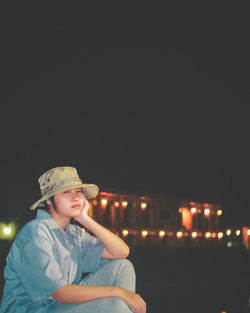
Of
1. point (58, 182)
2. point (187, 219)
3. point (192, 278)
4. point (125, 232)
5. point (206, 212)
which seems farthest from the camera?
point (206, 212)

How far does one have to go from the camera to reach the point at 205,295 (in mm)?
8070

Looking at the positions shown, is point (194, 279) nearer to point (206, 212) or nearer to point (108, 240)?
point (206, 212)

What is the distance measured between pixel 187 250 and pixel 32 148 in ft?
22.4

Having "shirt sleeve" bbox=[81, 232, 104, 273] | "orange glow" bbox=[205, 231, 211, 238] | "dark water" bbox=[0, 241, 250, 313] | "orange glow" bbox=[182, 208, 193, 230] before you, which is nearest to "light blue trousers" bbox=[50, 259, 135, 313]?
"shirt sleeve" bbox=[81, 232, 104, 273]

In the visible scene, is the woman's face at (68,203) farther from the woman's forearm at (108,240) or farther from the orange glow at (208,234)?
the orange glow at (208,234)

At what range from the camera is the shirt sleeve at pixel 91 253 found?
9.70 feet

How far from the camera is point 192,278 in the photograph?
1046 centimetres

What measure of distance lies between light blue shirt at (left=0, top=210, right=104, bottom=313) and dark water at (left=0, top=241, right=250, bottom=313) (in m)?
4.10

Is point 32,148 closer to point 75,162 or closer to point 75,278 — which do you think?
point 75,162

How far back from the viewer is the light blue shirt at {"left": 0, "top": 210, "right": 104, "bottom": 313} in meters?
2.22

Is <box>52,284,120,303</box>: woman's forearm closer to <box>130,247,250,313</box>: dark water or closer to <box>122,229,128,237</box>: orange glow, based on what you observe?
<box>130,247,250,313</box>: dark water

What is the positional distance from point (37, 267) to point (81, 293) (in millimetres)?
304

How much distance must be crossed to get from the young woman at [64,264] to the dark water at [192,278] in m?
3.75

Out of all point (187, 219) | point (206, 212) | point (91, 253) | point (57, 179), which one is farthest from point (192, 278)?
point (57, 179)
